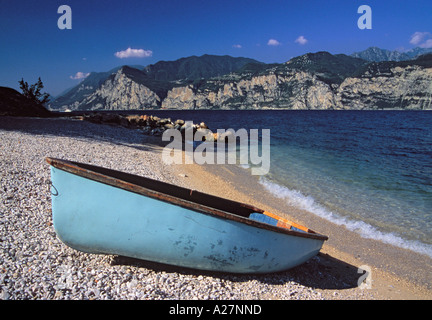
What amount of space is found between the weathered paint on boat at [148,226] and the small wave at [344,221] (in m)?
4.70

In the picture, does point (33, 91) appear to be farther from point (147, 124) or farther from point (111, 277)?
point (111, 277)

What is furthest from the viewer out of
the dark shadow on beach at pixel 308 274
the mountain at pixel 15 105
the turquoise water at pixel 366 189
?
the mountain at pixel 15 105

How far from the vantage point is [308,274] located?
5738mm

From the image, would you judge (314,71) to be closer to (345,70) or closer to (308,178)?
(345,70)

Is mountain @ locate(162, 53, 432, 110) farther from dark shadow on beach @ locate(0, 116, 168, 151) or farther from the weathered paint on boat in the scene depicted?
Answer: the weathered paint on boat

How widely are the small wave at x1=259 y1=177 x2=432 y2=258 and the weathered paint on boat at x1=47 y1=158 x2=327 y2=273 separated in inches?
185

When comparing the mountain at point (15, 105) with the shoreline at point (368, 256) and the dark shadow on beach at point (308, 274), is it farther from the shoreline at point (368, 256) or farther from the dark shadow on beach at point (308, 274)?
the dark shadow on beach at point (308, 274)

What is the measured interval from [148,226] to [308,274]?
3647 millimetres

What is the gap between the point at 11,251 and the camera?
444 centimetres

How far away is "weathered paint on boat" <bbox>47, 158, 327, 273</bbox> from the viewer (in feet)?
14.1

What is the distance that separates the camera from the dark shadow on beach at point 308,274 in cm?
491

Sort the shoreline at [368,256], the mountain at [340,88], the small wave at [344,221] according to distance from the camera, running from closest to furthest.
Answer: the shoreline at [368,256], the small wave at [344,221], the mountain at [340,88]

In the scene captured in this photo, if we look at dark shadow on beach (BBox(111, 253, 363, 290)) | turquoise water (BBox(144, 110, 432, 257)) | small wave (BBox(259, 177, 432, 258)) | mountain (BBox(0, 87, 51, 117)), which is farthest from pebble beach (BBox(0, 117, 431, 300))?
mountain (BBox(0, 87, 51, 117))

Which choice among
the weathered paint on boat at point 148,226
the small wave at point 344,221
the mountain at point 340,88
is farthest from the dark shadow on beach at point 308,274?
the mountain at point 340,88
